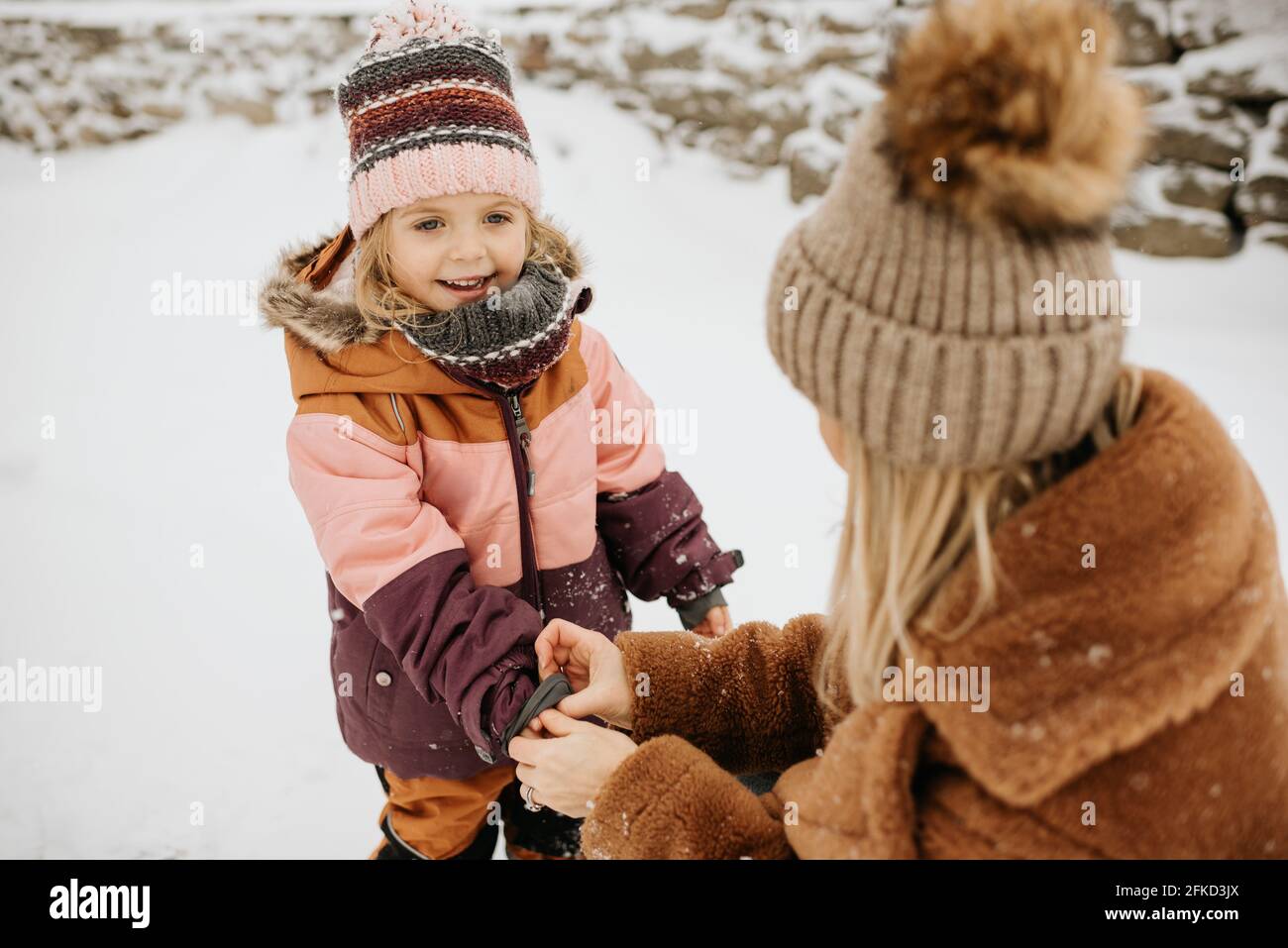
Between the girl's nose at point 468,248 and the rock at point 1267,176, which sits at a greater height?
the rock at point 1267,176

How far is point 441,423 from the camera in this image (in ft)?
4.46

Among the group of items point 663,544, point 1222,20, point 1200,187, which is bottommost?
point 663,544

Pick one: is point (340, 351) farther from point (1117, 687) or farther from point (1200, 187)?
point (1200, 187)

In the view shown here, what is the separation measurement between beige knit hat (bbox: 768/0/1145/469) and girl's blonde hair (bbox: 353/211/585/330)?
0.68 meters

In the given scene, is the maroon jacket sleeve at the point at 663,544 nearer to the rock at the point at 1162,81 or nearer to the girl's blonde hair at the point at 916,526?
the girl's blonde hair at the point at 916,526

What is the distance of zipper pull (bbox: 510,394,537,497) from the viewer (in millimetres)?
1402

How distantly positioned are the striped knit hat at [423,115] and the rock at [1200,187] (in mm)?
3355

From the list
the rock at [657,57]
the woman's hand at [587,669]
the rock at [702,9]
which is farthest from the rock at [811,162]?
the woman's hand at [587,669]

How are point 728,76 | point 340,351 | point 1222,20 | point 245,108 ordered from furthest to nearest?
point 245,108 < point 728,76 < point 1222,20 < point 340,351

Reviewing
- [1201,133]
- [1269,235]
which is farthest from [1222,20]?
[1269,235]

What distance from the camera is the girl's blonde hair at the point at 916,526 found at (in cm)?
91

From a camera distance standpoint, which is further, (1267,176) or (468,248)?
(1267,176)

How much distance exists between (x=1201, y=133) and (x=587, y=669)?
145 inches

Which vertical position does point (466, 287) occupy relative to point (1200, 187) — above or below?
below
